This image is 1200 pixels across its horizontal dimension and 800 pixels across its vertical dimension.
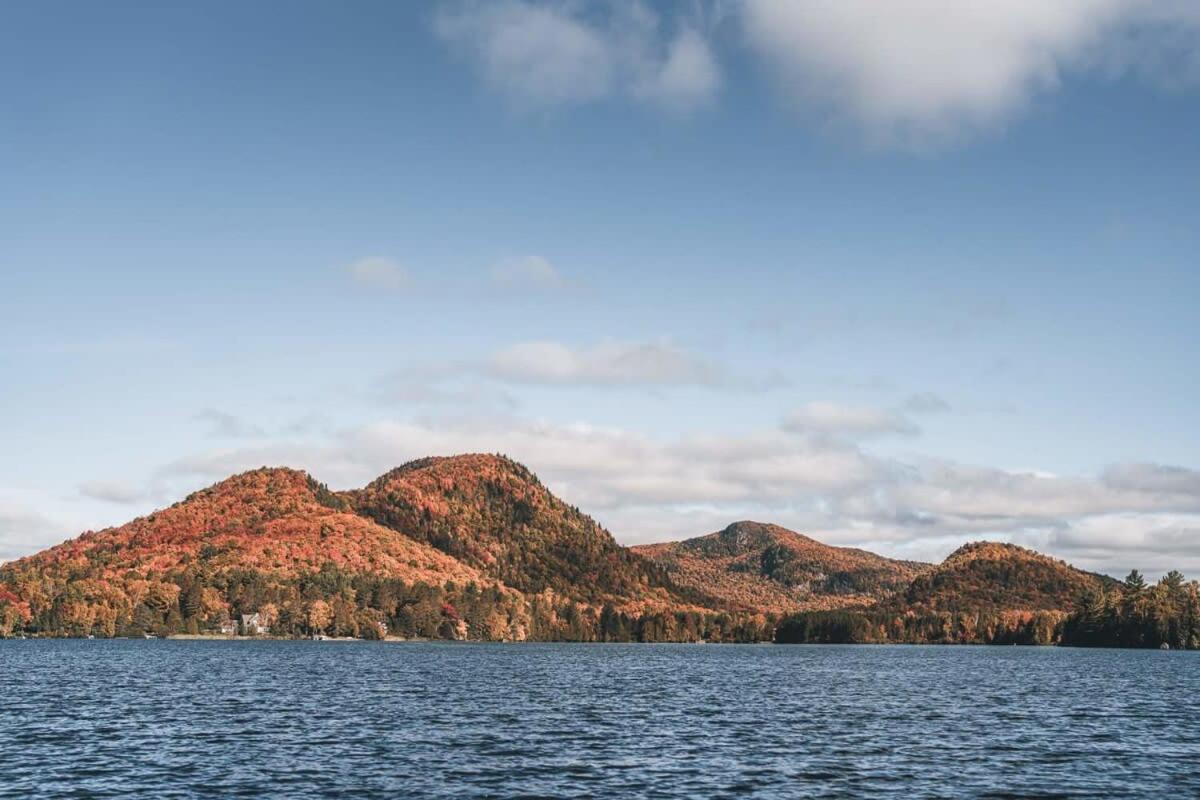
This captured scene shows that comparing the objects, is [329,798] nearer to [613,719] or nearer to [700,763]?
[700,763]

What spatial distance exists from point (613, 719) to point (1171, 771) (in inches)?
1926

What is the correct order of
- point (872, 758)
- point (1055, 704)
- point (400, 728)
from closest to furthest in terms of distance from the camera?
point (872, 758) → point (400, 728) → point (1055, 704)

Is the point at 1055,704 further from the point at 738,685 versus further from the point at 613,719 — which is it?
the point at 613,719

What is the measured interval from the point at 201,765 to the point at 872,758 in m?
46.9

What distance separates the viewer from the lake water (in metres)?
67.7

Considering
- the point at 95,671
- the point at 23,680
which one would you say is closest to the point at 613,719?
the point at 23,680

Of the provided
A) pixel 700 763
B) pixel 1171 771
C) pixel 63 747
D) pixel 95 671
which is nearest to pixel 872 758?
pixel 700 763

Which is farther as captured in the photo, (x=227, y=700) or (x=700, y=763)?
(x=227, y=700)

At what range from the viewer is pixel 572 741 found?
89.2 m

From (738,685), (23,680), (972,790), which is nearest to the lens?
(972,790)

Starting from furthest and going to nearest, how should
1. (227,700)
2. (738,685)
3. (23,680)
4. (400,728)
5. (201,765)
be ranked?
(738,685), (23,680), (227,700), (400,728), (201,765)

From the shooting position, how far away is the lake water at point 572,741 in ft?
222

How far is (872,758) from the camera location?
265 feet

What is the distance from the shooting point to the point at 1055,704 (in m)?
134
